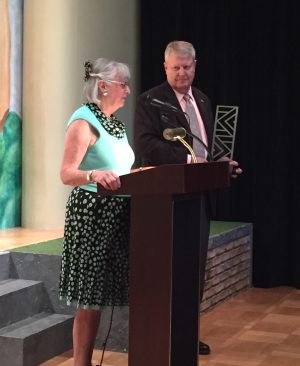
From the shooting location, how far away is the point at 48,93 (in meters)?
5.50

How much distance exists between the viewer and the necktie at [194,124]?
12.5 feet

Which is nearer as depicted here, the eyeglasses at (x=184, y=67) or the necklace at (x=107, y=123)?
the necklace at (x=107, y=123)

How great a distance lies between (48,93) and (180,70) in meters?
1.97

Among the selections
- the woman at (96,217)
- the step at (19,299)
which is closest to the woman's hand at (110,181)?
the woman at (96,217)

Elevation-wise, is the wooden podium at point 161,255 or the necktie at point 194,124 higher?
the necktie at point 194,124

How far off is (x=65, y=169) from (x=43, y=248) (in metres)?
1.53

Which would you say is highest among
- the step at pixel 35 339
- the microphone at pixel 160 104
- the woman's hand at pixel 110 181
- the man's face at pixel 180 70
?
the man's face at pixel 180 70

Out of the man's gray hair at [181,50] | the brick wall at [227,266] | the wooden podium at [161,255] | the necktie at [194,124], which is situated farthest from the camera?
the brick wall at [227,266]

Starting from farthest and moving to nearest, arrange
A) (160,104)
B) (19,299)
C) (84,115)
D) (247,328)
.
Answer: (247,328)
(19,299)
(84,115)
(160,104)

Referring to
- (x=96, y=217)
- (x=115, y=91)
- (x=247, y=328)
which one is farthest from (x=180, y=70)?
(x=247, y=328)

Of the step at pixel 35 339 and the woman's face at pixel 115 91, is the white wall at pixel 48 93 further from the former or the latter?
the woman's face at pixel 115 91

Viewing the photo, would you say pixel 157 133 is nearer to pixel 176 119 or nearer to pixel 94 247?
pixel 176 119

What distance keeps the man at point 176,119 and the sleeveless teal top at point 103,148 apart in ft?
1.89

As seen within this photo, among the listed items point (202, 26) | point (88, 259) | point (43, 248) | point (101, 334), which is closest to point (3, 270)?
point (43, 248)
